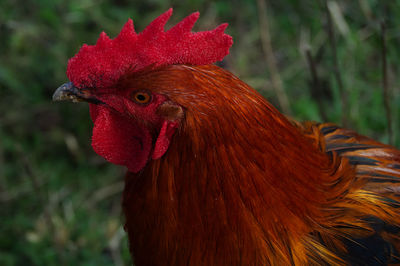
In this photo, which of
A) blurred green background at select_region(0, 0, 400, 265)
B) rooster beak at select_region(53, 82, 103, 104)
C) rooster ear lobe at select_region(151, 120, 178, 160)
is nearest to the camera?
rooster ear lobe at select_region(151, 120, 178, 160)

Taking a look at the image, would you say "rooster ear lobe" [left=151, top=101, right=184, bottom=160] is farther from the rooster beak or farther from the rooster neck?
the rooster beak

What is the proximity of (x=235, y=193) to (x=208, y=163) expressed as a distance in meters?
0.16

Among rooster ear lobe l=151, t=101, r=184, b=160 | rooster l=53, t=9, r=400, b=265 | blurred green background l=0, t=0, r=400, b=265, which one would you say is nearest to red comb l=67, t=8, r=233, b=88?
rooster l=53, t=9, r=400, b=265

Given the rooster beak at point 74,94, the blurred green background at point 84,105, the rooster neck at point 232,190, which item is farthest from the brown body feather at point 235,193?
the blurred green background at point 84,105

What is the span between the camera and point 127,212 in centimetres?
198

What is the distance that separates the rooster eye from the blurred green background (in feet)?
5.04

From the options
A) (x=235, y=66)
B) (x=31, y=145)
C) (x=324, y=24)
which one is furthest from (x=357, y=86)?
(x=31, y=145)

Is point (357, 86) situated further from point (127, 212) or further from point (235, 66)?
point (127, 212)

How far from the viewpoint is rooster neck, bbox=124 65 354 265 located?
169 cm

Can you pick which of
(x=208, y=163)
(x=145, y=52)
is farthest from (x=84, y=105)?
(x=208, y=163)

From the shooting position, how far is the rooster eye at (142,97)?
5.60 ft

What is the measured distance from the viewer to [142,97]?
1721 mm

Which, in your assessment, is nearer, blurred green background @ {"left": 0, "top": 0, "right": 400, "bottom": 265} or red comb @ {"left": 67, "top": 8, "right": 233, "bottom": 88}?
red comb @ {"left": 67, "top": 8, "right": 233, "bottom": 88}

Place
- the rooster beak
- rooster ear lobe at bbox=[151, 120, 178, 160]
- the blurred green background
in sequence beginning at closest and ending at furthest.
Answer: rooster ear lobe at bbox=[151, 120, 178, 160] < the rooster beak < the blurred green background
